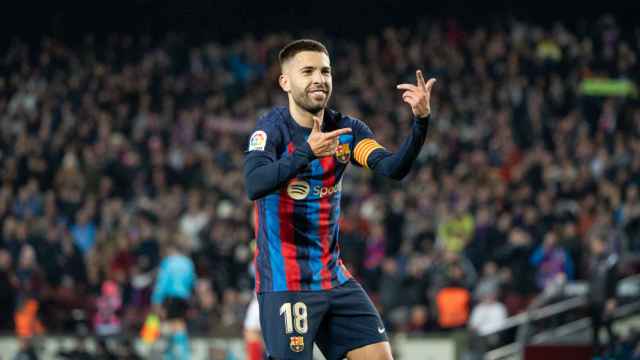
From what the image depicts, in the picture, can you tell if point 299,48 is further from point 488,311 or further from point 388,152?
point 488,311

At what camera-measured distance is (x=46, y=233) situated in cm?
1742

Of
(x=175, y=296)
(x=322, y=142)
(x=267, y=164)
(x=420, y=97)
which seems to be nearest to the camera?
(x=322, y=142)

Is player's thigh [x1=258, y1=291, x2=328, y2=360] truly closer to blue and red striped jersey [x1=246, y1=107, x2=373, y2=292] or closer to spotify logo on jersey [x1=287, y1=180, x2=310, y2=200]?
blue and red striped jersey [x1=246, y1=107, x2=373, y2=292]

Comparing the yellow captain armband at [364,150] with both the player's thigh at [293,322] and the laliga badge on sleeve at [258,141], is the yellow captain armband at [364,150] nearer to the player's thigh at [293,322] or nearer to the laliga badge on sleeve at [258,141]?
the laliga badge on sleeve at [258,141]

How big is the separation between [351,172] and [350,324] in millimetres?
12473

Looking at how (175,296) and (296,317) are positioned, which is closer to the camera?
(296,317)

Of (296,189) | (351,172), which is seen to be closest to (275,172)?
(296,189)

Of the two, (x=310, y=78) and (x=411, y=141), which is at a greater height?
(x=310, y=78)

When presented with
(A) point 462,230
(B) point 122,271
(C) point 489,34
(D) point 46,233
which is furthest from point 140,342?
(C) point 489,34

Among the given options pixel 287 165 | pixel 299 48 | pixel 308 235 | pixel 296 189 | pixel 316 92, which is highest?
pixel 299 48

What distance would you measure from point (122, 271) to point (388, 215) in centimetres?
367

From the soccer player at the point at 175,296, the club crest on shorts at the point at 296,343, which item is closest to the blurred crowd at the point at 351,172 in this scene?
the soccer player at the point at 175,296

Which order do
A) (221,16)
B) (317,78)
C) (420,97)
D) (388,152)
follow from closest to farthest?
(420,97), (317,78), (388,152), (221,16)

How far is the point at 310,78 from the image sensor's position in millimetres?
6125
